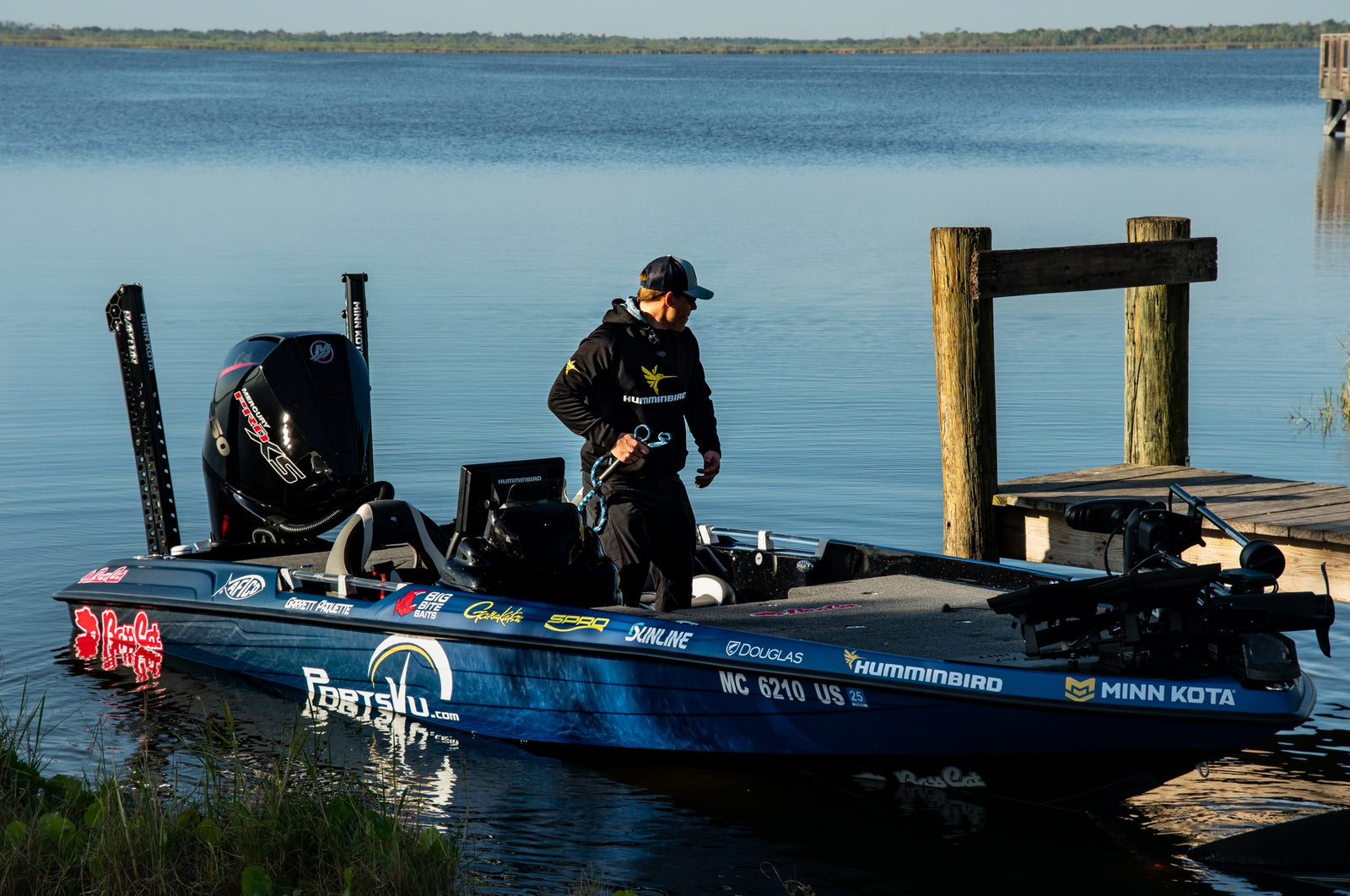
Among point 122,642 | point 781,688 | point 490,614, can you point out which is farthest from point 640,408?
point 122,642

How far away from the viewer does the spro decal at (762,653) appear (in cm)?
590

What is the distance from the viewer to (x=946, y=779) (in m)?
6.06

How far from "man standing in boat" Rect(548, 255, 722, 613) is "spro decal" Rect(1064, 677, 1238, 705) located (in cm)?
206

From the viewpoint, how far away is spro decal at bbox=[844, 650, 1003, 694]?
5.62m

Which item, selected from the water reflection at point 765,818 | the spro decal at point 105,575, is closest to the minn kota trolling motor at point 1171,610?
the water reflection at point 765,818

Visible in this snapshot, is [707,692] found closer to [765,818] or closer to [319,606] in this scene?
[765,818]

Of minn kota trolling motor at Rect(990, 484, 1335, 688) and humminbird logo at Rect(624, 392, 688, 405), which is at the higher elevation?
humminbird logo at Rect(624, 392, 688, 405)

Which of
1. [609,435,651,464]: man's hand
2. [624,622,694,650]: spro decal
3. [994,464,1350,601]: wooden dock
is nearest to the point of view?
[624,622,694,650]: spro decal

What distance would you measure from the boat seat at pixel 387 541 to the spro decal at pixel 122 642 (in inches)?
45.2

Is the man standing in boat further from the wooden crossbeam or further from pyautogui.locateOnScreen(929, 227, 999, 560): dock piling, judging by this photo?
the wooden crossbeam

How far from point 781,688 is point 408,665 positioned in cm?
180

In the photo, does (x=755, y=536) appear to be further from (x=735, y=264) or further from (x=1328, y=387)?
(x=735, y=264)

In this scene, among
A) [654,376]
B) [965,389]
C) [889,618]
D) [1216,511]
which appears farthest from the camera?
[965,389]


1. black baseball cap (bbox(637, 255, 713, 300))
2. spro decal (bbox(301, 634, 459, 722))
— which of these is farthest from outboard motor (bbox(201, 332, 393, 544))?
black baseball cap (bbox(637, 255, 713, 300))
